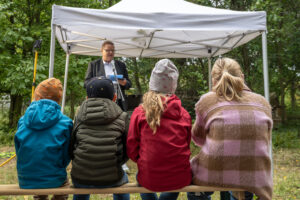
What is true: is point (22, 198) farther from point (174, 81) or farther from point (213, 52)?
point (213, 52)

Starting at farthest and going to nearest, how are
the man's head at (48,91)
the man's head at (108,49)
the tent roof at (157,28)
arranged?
the man's head at (108,49)
the tent roof at (157,28)
the man's head at (48,91)

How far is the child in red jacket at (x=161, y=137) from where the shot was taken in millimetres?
1872

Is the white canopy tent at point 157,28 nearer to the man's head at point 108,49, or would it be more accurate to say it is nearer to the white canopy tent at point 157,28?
the white canopy tent at point 157,28

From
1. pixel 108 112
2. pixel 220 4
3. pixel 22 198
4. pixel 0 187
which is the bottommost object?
pixel 22 198

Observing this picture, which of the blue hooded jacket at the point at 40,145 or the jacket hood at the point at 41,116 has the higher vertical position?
the jacket hood at the point at 41,116

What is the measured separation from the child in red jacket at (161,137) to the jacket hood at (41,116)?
597mm

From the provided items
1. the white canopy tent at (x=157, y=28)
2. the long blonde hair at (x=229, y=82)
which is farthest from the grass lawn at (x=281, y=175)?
the long blonde hair at (x=229, y=82)

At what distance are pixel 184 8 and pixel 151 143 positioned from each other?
2.46 meters

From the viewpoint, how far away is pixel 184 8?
3.67 meters

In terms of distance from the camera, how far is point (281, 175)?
4.52 m

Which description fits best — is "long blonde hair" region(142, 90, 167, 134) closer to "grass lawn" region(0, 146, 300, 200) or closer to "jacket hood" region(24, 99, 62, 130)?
"jacket hood" region(24, 99, 62, 130)

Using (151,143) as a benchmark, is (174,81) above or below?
above

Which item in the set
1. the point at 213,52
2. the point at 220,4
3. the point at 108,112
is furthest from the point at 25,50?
the point at 108,112

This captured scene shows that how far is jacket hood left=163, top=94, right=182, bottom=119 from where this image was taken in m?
1.89
